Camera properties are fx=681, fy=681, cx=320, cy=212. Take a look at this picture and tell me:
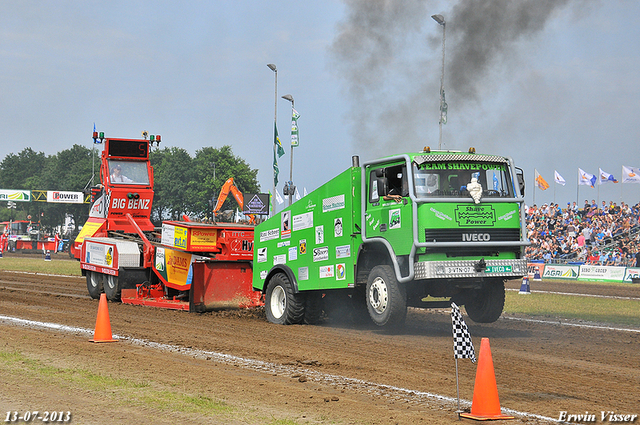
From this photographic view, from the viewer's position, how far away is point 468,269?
10.5 metres

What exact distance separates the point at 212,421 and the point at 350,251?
20.0 feet

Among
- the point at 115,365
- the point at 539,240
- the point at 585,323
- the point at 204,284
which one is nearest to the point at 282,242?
the point at 204,284

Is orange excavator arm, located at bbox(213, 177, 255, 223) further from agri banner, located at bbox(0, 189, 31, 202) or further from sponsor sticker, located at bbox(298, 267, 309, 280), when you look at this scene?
agri banner, located at bbox(0, 189, 31, 202)

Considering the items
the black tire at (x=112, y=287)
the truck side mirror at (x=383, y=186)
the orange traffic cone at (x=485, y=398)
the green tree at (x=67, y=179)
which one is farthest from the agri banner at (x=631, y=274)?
the green tree at (x=67, y=179)

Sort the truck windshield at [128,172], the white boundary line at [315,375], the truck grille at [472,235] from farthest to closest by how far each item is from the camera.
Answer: the truck windshield at [128,172]
the truck grille at [472,235]
the white boundary line at [315,375]

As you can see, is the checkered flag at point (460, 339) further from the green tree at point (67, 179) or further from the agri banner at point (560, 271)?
the green tree at point (67, 179)

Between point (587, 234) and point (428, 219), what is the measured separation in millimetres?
26902

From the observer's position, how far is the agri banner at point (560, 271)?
3089 centimetres

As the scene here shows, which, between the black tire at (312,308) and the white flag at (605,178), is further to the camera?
the white flag at (605,178)

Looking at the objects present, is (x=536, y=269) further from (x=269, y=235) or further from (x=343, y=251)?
(x=343, y=251)

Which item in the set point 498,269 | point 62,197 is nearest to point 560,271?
point 498,269

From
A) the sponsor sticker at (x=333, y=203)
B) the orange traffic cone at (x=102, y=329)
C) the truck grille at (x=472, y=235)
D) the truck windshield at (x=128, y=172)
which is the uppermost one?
the truck windshield at (x=128, y=172)

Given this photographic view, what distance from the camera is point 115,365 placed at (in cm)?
812

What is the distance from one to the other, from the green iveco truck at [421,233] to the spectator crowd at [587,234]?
22147mm
